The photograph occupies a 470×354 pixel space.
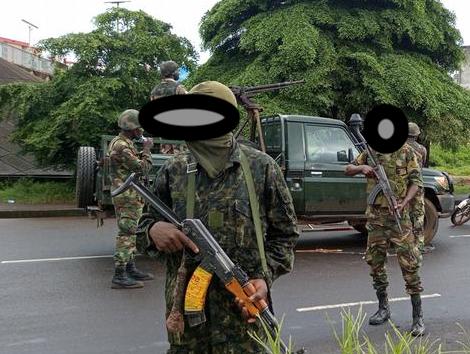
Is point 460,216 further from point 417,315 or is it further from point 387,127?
point 387,127

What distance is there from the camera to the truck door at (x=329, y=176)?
7.89 m

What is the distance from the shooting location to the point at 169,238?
92.5 inches

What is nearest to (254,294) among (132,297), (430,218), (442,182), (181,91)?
(181,91)

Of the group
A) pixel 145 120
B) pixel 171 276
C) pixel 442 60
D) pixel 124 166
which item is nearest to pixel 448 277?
pixel 124 166

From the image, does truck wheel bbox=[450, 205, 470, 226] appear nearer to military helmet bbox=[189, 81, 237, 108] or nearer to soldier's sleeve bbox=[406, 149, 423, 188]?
soldier's sleeve bbox=[406, 149, 423, 188]

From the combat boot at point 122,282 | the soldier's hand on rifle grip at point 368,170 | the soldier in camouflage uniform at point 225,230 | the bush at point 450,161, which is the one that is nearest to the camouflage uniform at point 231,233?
the soldier in camouflage uniform at point 225,230

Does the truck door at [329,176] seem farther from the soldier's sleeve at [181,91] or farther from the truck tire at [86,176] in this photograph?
the soldier's sleeve at [181,91]

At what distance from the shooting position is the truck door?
789 centimetres

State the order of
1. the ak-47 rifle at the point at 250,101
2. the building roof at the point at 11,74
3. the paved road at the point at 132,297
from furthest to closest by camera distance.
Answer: the building roof at the point at 11,74, the ak-47 rifle at the point at 250,101, the paved road at the point at 132,297

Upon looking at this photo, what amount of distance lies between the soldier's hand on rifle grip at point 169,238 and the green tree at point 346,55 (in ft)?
36.1

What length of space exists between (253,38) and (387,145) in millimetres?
12720

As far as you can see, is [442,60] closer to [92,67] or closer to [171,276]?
[92,67]

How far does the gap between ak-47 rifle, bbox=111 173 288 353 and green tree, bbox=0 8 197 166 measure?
10539 mm

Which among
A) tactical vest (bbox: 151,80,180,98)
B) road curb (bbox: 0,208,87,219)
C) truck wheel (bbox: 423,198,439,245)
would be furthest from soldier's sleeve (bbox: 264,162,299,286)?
road curb (bbox: 0,208,87,219)
